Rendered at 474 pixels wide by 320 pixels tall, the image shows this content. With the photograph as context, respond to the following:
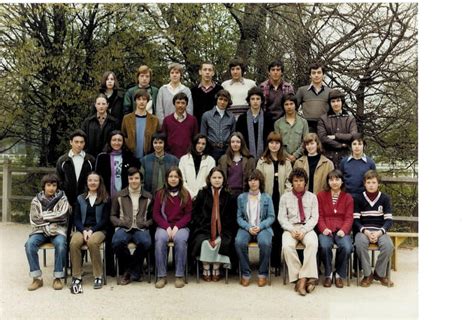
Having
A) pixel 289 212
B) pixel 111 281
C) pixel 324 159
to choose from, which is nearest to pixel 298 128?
pixel 324 159

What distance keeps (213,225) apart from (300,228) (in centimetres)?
95

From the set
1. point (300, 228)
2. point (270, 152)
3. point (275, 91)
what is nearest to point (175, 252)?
point (300, 228)

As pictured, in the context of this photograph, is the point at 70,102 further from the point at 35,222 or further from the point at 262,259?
the point at 262,259

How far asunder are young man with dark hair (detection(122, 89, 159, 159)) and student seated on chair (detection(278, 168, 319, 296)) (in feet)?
5.80

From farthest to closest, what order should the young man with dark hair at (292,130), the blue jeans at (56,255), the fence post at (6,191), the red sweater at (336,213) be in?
the fence post at (6,191), the young man with dark hair at (292,130), the red sweater at (336,213), the blue jeans at (56,255)

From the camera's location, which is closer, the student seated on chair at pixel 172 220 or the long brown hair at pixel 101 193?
the student seated on chair at pixel 172 220

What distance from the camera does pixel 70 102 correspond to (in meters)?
9.61

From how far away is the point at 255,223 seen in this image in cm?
629

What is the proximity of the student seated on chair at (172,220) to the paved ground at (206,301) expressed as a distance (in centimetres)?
26

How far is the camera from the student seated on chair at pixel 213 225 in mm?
6156

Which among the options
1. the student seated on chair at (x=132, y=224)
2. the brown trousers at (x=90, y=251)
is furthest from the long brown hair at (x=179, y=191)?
the brown trousers at (x=90, y=251)

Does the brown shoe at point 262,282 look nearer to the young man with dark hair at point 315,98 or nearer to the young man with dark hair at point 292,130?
the young man with dark hair at point 292,130

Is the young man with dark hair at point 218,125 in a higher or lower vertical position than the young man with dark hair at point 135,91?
lower

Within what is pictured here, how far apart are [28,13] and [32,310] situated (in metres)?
6.05
